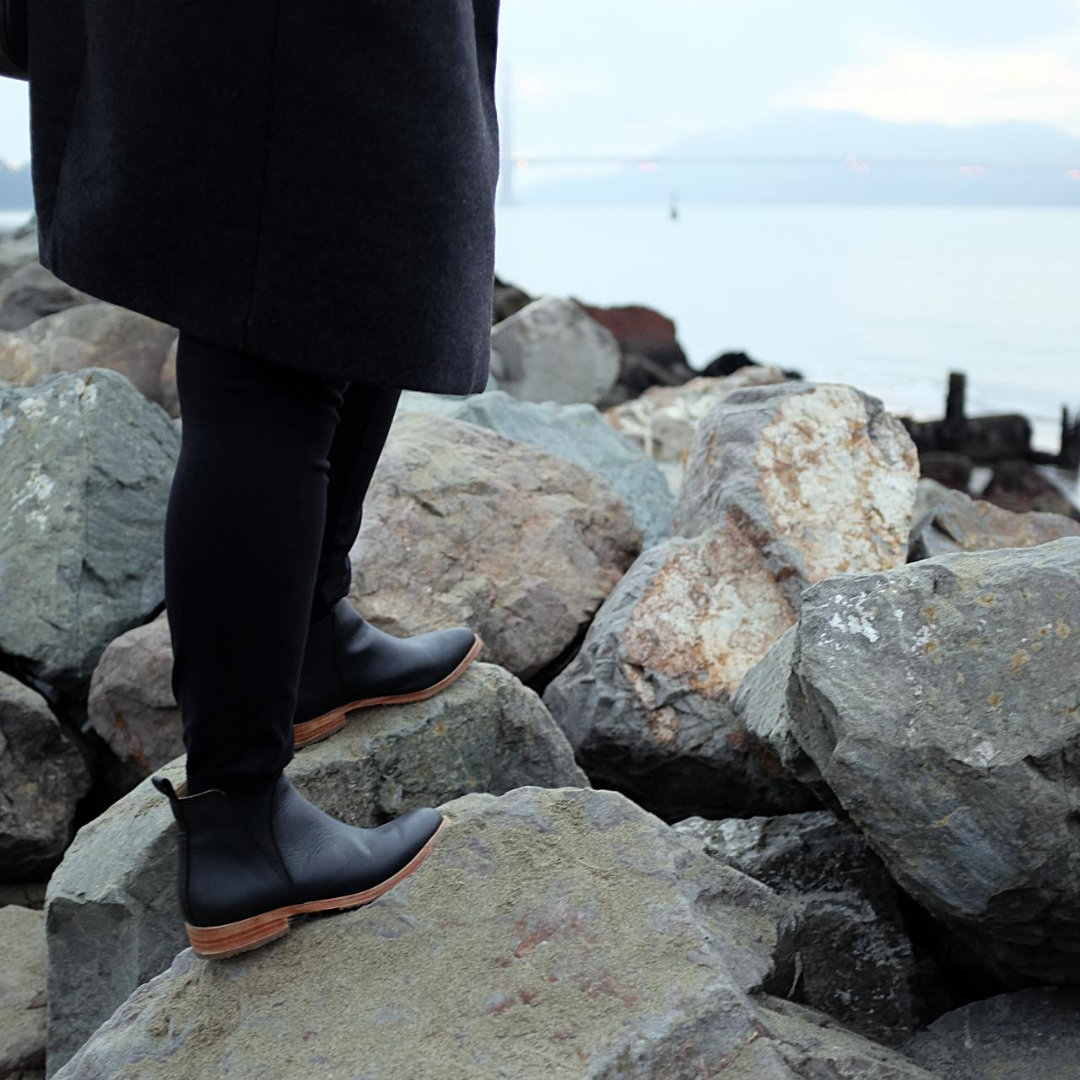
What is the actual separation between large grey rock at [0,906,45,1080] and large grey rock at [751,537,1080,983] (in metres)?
1.11

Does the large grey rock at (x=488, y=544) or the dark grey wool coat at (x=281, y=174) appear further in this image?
→ the large grey rock at (x=488, y=544)

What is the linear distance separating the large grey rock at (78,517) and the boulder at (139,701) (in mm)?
183

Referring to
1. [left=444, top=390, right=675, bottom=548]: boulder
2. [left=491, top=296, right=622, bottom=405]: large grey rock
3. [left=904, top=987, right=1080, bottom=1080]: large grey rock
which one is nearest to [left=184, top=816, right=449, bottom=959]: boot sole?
[left=904, top=987, right=1080, bottom=1080]: large grey rock

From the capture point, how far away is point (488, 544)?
2.65 meters

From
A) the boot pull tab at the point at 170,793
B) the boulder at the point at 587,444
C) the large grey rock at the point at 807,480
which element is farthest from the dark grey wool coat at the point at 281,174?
the boulder at the point at 587,444

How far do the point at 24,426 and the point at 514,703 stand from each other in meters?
1.43

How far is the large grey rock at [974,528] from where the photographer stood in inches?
126

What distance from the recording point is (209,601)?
118 centimetres

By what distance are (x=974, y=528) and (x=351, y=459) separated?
91.5 inches

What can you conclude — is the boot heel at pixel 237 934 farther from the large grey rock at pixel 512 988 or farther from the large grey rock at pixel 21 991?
the large grey rock at pixel 21 991

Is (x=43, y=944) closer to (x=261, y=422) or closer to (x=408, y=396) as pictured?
(x=261, y=422)

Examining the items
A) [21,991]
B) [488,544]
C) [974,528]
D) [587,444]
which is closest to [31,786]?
[21,991]

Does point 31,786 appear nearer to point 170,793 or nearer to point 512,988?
point 170,793

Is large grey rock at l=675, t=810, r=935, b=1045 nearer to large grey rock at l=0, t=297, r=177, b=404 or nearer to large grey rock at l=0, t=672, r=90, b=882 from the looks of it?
large grey rock at l=0, t=672, r=90, b=882
